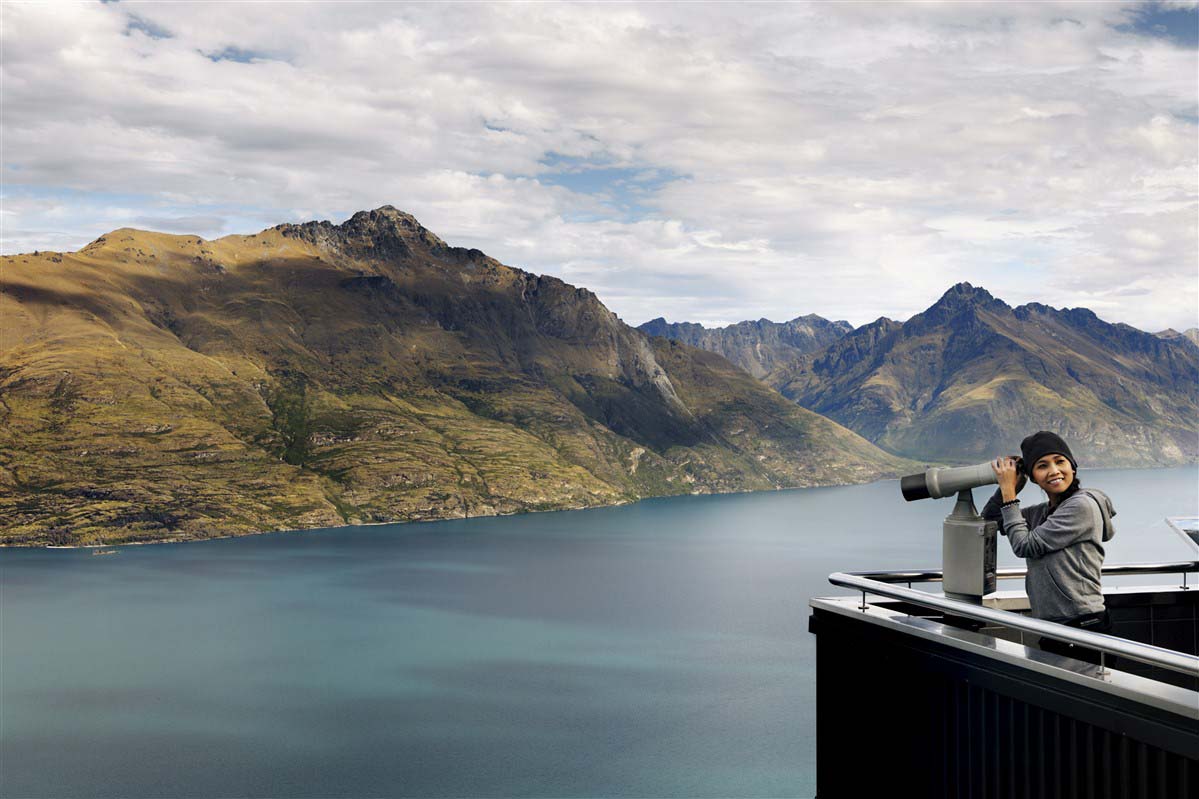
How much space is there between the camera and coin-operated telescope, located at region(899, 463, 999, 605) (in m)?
6.22

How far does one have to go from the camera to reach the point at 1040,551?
19.2ft

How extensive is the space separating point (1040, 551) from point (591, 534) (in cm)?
16827

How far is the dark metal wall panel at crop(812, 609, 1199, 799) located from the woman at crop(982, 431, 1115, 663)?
563mm

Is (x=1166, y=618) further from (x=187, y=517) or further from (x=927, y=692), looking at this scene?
(x=187, y=517)

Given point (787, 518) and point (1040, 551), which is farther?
point (787, 518)

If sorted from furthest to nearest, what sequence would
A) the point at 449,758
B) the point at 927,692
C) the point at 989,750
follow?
1. the point at 449,758
2. the point at 927,692
3. the point at 989,750

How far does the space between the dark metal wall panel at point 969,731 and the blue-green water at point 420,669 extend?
45758mm

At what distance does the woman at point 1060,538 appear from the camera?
5.79 meters

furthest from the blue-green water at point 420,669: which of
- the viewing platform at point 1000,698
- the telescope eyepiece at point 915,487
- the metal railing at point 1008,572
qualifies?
the telescope eyepiece at point 915,487

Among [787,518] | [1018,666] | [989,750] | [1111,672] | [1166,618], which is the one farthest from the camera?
[787,518]

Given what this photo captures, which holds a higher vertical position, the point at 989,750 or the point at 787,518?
the point at 989,750

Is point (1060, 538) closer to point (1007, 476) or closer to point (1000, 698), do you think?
point (1007, 476)

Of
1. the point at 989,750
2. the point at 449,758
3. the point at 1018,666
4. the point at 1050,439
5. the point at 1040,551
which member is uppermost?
the point at 1050,439

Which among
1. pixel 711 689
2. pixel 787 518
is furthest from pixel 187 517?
pixel 711 689
